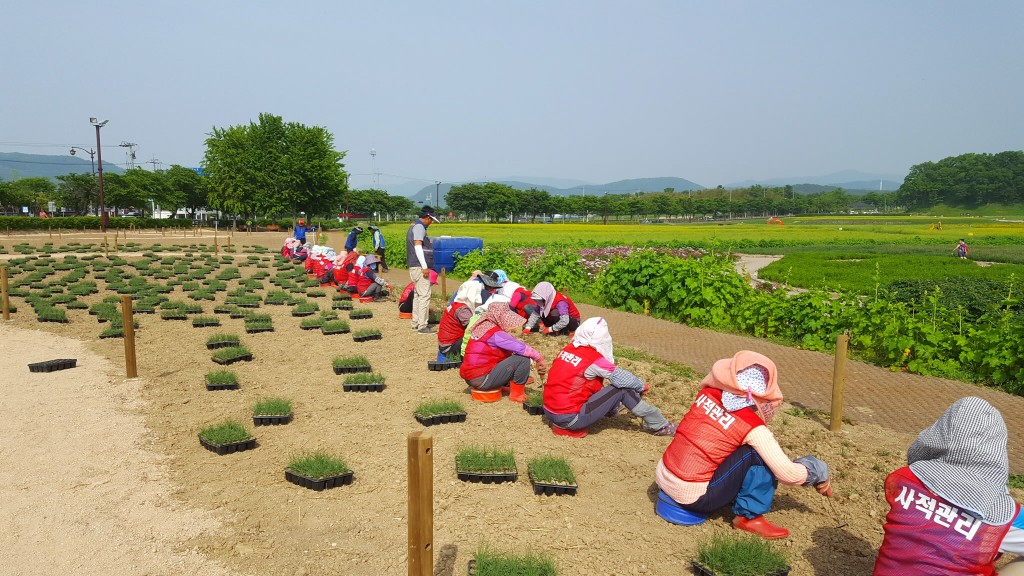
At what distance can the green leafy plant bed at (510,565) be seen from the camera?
3.77m

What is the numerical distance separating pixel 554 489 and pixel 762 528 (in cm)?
155

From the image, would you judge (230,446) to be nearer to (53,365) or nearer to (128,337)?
(128,337)

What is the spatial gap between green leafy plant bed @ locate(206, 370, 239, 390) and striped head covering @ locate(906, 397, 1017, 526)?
7534 mm

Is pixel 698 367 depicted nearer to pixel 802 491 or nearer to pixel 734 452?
pixel 802 491

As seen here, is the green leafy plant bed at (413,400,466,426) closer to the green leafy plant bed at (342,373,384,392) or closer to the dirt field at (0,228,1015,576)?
the dirt field at (0,228,1015,576)

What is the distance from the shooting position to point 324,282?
19156 millimetres

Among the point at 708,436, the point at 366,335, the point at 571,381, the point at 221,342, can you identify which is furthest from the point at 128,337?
the point at 708,436

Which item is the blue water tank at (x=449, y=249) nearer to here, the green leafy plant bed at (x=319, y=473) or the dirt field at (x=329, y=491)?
the dirt field at (x=329, y=491)

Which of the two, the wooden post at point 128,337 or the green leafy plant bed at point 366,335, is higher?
the wooden post at point 128,337

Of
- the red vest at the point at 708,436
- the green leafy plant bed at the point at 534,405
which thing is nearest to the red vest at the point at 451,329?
the green leafy plant bed at the point at 534,405

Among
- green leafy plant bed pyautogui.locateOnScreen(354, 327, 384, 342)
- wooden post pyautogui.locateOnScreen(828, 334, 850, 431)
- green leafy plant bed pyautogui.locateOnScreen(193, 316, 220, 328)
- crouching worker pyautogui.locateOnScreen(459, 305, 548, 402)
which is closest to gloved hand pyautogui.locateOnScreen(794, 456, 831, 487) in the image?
wooden post pyautogui.locateOnScreen(828, 334, 850, 431)

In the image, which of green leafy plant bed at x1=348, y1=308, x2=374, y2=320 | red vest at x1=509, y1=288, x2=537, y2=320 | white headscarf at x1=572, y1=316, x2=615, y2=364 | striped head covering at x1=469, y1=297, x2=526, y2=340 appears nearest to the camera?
white headscarf at x1=572, y1=316, x2=615, y2=364

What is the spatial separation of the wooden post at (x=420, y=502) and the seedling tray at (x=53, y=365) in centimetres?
851

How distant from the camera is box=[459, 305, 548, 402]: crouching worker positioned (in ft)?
23.7
